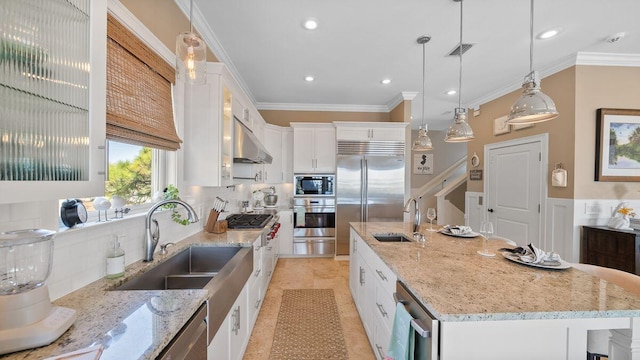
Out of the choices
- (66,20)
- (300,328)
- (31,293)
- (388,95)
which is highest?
(388,95)

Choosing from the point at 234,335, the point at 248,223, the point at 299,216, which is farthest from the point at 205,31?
the point at 299,216

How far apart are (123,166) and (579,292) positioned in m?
2.61

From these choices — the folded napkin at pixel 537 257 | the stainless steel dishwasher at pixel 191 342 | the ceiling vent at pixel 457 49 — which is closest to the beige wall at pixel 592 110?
the ceiling vent at pixel 457 49

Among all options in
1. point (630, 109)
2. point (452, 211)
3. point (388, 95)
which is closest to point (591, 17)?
point (630, 109)

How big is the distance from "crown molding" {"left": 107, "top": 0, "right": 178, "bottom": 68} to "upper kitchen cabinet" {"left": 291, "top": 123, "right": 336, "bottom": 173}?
2751 mm

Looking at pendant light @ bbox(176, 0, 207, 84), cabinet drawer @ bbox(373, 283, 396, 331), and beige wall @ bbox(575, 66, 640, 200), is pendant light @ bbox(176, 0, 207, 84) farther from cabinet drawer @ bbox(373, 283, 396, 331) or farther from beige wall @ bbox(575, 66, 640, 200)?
beige wall @ bbox(575, 66, 640, 200)

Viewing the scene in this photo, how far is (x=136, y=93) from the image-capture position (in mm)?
1479

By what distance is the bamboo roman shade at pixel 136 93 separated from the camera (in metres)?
1.29

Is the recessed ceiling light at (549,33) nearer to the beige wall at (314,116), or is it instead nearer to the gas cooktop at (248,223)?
the beige wall at (314,116)

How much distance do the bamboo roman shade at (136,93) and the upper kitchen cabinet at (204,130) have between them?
310mm

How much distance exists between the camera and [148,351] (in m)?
0.75

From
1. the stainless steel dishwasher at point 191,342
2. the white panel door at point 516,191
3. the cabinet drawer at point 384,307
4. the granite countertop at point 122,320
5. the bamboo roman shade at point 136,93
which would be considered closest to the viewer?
the granite countertop at point 122,320

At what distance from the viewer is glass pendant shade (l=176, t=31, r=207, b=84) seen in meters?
1.47

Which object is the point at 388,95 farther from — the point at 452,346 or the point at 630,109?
the point at 452,346
